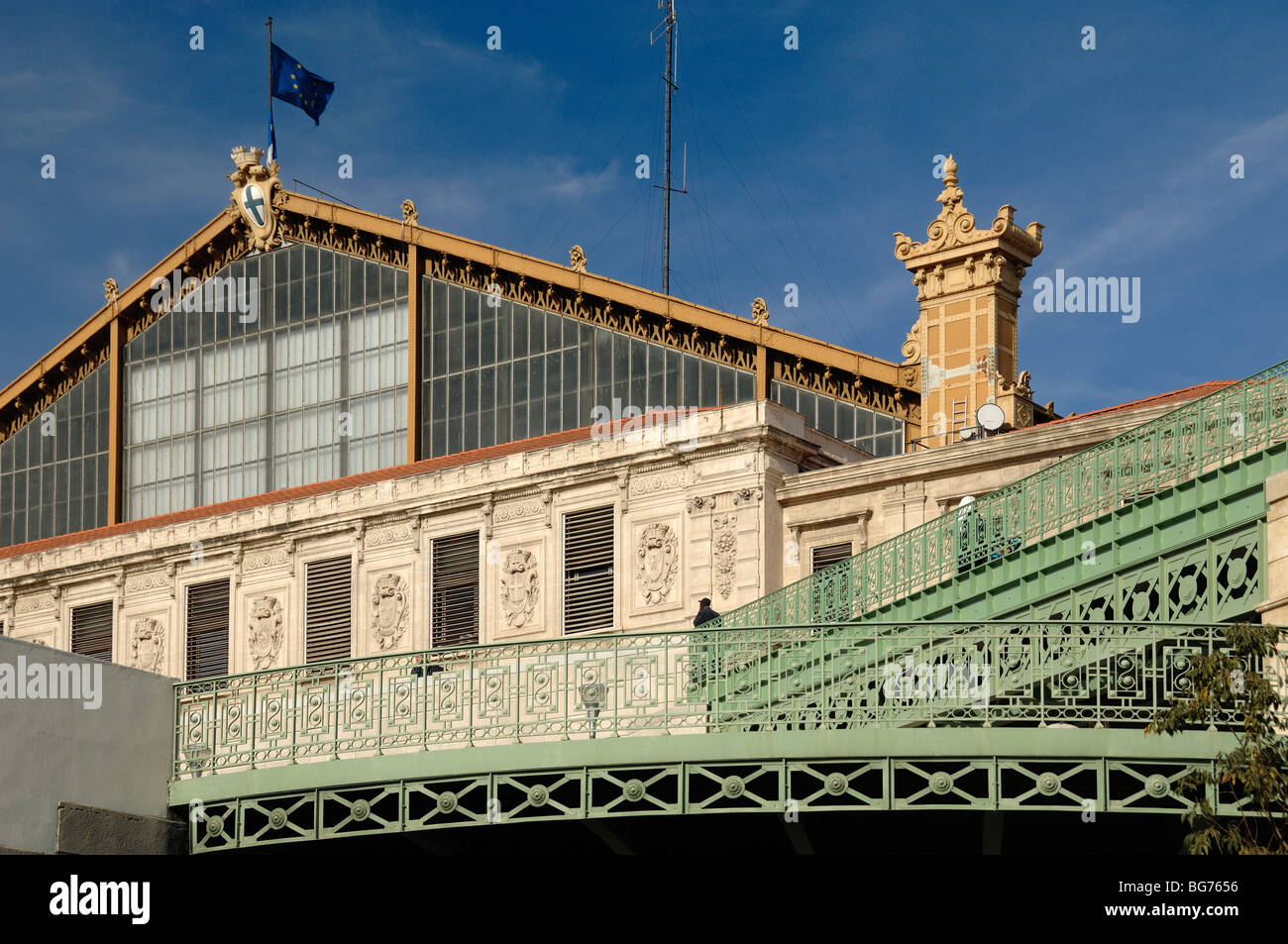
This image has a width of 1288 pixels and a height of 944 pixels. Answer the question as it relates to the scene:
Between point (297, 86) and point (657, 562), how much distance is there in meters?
20.1

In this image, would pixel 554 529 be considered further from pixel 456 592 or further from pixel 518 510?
pixel 456 592

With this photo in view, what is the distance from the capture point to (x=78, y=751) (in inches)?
1005

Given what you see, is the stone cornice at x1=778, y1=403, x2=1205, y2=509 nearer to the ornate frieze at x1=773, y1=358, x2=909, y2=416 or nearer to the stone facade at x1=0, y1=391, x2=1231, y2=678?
the stone facade at x1=0, y1=391, x2=1231, y2=678

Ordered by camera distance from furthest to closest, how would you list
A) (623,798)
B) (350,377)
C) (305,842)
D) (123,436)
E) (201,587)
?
(123,436) → (350,377) → (201,587) → (305,842) → (623,798)

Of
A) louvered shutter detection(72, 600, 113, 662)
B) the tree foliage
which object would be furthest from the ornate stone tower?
the tree foliage

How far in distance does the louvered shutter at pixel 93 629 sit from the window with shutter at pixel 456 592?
7.96m

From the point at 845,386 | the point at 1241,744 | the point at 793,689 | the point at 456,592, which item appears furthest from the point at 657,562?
the point at 1241,744

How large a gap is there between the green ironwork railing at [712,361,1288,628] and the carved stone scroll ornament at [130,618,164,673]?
15872 mm

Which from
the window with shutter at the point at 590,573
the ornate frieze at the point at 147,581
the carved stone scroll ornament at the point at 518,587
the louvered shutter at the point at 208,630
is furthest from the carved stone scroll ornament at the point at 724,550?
the ornate frieze at the point at 147,581

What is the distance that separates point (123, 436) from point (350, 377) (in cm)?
655

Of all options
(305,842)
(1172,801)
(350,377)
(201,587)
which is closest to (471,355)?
(350,377)

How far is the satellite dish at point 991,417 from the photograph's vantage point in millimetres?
39594

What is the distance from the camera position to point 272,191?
5141 cm
